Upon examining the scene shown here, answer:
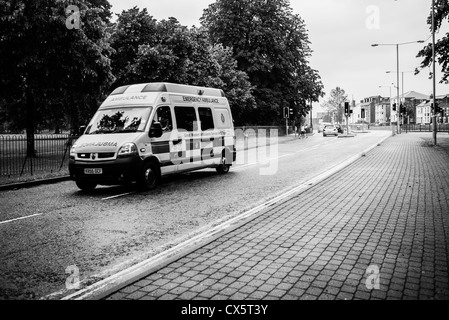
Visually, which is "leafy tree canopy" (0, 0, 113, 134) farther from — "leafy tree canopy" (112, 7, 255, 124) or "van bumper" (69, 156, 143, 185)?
"van bumper" (69, 156, 143, 185)

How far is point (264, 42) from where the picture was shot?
44.0 meters

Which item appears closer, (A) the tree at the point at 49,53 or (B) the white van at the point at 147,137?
(B) the white van at the point at 147,137

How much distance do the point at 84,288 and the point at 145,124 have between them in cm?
644

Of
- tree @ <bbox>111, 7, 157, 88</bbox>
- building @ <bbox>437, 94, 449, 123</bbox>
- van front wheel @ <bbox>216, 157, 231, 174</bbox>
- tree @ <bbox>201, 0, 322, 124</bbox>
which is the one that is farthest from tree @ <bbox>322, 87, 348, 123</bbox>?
van front wheel @ <bbox>216, 157, 231, 174</bbox>

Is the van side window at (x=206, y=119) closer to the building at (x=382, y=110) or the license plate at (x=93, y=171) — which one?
the license plate at (x=93, y=171)

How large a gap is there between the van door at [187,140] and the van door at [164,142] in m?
0.27

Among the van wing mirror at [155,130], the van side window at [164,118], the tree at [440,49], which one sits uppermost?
the tree at [440,49]

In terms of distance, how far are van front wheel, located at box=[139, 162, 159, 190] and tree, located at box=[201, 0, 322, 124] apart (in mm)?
34097

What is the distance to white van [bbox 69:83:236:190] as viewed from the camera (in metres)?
9.33

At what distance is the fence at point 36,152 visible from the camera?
14062 millimetres

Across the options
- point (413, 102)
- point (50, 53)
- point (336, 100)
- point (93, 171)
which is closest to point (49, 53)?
point (50, 53)

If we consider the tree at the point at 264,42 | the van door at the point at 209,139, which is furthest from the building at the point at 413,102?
the van door at the point at 209,139
